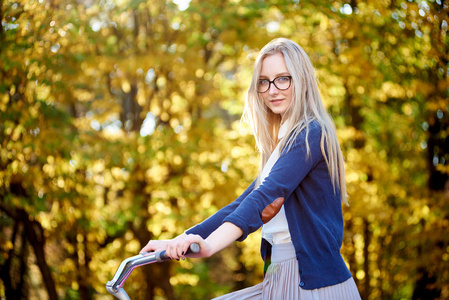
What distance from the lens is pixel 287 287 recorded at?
1.75 metres

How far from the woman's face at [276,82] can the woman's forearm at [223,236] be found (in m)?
0.66

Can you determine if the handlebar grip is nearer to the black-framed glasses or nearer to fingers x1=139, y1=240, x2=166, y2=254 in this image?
fingers x1=139, y1=240, x2=166, y2=254

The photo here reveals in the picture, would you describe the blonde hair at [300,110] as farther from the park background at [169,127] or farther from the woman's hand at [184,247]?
the park background at [169,127]

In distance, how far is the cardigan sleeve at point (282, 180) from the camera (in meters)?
1.55

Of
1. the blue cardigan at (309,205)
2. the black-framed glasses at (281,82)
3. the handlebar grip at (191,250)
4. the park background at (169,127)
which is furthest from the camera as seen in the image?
the park background at (169,127)

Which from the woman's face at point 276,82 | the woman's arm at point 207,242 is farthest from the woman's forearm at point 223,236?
the woman's face at point 276,82

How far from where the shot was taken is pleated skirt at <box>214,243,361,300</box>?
5.65ft

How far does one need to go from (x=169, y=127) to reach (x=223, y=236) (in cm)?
535

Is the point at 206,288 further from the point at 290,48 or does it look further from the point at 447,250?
the point at 290,48

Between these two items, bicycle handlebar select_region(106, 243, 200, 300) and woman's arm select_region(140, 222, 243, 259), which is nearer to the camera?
woman's arm select_region(140, 222, 243, 259)

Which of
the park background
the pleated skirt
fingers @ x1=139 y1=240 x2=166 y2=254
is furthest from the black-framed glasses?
the park background

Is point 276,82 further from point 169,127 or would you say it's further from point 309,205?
point 169,127

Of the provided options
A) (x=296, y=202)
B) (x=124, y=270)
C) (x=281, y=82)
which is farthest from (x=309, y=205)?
(x=124, y=270)

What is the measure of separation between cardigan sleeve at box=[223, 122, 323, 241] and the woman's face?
0.21 meters
